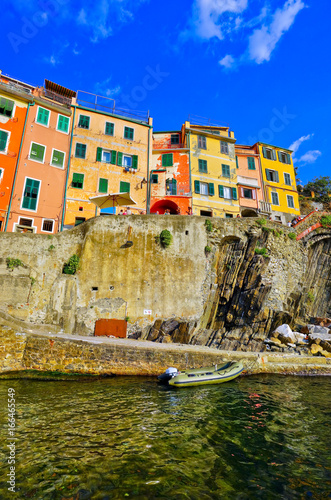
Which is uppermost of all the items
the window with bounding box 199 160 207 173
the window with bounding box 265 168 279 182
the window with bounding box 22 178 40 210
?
the window with bounding box 265 168 279 182

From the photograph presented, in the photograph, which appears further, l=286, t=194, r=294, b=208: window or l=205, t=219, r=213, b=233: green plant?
l=286, t=194, r=294, b=208: window

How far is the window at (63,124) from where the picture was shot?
2469cm

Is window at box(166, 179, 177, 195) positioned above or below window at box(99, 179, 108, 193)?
above

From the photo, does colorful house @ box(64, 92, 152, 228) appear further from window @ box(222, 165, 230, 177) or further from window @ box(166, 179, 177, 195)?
window @ box(222, 165, 230, 177)

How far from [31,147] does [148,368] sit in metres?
20.5

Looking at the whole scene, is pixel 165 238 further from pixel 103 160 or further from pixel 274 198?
pixel 274 198

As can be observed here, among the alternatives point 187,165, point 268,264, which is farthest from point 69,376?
point 187,165

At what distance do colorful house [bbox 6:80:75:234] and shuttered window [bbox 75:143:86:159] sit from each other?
2.88ft

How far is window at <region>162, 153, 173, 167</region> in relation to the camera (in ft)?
94.2

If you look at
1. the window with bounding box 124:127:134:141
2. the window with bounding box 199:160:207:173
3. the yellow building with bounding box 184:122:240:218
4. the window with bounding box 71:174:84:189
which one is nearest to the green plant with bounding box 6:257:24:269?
the window with bounding box 71:174:84:189

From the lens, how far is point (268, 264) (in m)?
20.8

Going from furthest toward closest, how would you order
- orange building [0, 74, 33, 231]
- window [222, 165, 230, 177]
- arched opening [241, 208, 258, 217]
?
arched opening [241, 208, 258, 217], window [222, 165, 230, 177], orange building [0, 74, 33, 231]

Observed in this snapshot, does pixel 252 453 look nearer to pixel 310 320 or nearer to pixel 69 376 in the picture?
pixel 69 376

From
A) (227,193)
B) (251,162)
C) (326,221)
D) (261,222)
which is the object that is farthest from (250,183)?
(261,222)
